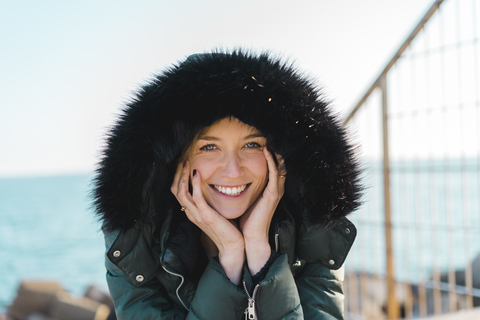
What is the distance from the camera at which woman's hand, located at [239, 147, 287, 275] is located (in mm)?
1886

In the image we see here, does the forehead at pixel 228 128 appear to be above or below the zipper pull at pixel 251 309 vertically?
above

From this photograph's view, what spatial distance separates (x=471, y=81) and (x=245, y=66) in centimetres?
231

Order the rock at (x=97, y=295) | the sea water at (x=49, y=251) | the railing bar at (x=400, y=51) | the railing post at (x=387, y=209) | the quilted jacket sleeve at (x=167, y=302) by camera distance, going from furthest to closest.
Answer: the sea water at (x=49, y=251), the rock at (x=97, y=295), the railing post at (x=387, y=209), the railing bar at (x=400, y=51), the quilted jacket sleeve at (x=167, y=302)

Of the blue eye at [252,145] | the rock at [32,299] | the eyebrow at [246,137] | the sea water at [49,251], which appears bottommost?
the sea water at [49,251]

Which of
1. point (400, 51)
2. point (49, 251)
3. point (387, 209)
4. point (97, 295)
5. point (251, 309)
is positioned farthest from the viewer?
point (49, 251)

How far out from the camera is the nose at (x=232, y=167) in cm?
186

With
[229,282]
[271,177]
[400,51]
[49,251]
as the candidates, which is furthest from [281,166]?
[49,251]

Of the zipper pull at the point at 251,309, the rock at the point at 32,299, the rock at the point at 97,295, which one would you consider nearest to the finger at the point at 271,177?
the zipper pull at the point at 251,309

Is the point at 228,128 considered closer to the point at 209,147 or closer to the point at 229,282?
the point at 209,147

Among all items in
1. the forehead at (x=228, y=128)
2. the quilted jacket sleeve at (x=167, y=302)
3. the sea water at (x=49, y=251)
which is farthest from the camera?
the sea water at (x=49, y=251)

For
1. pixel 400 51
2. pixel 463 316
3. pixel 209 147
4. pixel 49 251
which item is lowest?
pixel 49 251

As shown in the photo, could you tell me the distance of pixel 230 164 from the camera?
1.87m

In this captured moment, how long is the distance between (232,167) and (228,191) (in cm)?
15

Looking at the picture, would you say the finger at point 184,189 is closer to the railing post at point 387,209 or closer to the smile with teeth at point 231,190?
the smile with teeth at point 231,190
